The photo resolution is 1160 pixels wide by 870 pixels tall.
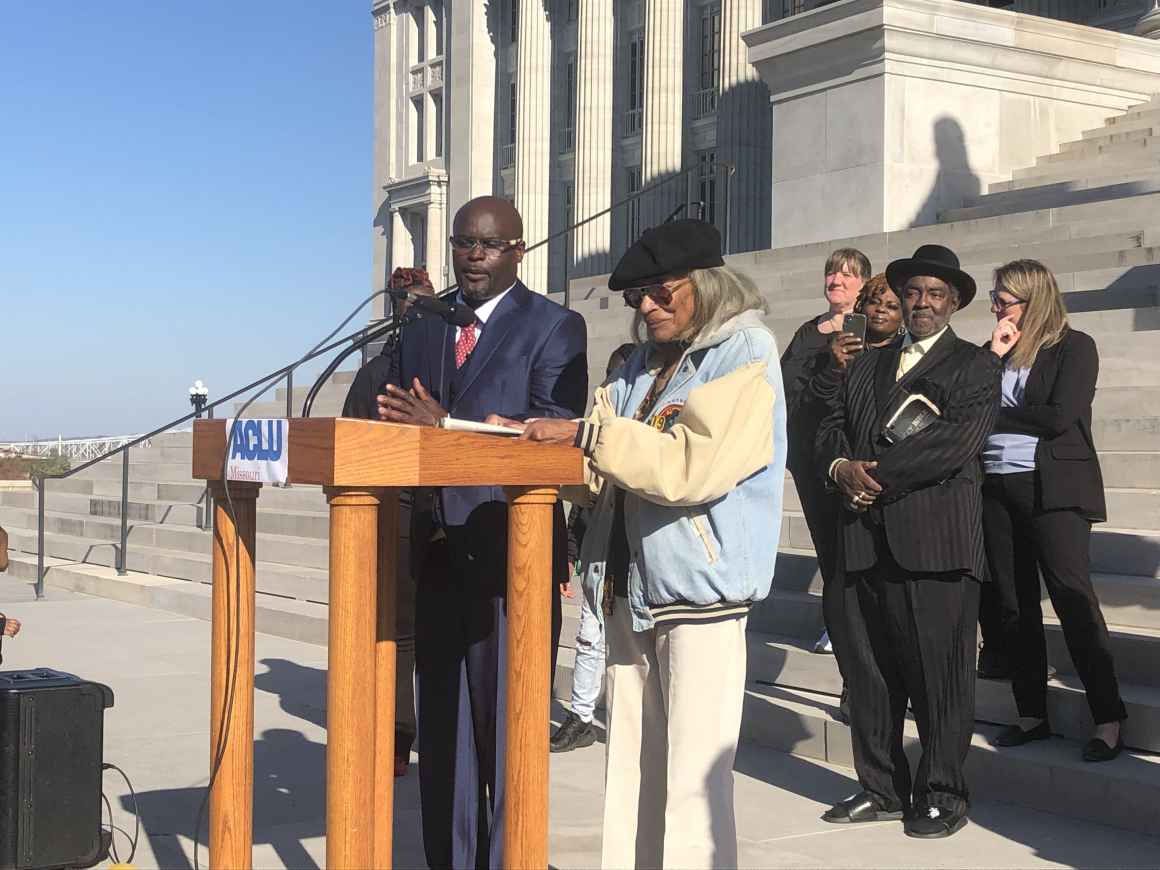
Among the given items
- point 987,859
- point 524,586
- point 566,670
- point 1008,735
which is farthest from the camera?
point 566,670

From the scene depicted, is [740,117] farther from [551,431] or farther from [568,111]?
[551,431]

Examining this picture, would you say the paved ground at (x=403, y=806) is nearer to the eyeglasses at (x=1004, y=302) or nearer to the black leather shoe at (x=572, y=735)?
the black leather shoe at (x=572, y=735)

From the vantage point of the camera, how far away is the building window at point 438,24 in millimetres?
49000

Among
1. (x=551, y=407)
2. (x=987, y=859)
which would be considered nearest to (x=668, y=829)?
(x=551, y=407)

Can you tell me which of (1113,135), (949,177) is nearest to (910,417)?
(949,177)

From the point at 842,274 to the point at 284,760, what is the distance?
329 centimetres

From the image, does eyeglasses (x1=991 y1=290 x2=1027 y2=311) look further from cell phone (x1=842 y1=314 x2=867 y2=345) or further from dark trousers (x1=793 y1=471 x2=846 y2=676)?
dark trousers (x1=793 y1=471 x2=846 y2=676)

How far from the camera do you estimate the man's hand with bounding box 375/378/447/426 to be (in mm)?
3766

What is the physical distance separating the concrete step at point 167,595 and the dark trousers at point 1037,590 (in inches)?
210

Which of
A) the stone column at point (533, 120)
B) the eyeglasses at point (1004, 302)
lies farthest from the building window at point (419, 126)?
the eyeglasses at point (1004, 302)

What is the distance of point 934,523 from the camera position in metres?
5.55

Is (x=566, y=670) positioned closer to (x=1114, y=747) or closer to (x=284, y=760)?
(x=284, y=760)

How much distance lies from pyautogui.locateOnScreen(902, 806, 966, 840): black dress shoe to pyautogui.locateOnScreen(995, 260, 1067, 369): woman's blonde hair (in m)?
1.79

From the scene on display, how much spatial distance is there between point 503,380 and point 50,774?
206cm
